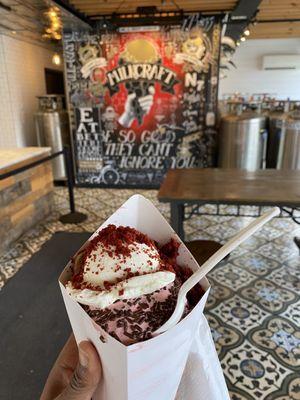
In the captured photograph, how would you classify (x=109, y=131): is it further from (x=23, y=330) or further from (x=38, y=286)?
(x=23, y=330)

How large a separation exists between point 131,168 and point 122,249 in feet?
15.7

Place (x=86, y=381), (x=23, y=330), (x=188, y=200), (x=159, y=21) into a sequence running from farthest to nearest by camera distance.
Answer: (x=159, y=21) → (x=188, y=200) → (x=23, y=330) → (x=86, y=381)

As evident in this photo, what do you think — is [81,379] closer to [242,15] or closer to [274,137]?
[242,15]

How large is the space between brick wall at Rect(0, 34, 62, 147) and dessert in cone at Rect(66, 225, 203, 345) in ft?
16.4

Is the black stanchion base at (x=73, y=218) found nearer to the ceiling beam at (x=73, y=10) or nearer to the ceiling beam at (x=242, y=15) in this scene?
the ceiling beam at (x=73, y=10)

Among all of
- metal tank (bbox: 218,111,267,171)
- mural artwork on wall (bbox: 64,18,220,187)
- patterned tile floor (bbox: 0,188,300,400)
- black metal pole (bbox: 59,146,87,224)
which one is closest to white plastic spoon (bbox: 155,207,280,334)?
patterned tile floor (bbox: 0,188,300,400)

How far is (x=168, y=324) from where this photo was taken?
1.70 feet

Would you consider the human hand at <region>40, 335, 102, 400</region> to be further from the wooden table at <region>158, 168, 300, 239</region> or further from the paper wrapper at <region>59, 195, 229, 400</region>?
the wooden table at <region>158, 168, 300, 239</region>

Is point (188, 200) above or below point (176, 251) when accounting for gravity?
below

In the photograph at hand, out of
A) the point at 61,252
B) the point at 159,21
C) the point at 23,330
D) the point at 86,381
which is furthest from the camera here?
the point at 159,21

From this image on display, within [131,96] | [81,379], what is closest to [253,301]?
[81,379]

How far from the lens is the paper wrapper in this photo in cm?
52

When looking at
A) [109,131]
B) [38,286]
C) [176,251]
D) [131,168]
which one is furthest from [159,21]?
[176,251]

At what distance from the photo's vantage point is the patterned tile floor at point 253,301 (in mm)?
1723
